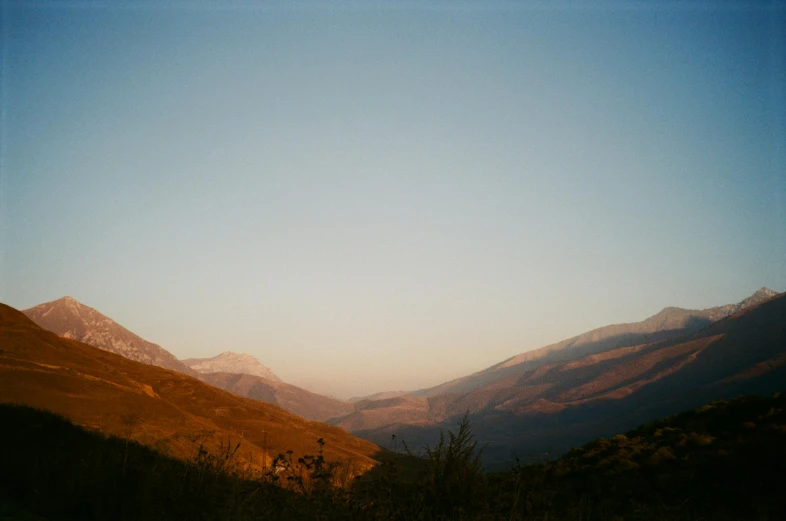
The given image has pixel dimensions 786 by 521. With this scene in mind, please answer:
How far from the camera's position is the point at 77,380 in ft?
182

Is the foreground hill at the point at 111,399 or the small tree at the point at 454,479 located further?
the foreground hill at the point at 111,399

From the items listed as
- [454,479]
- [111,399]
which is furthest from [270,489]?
[111,399]

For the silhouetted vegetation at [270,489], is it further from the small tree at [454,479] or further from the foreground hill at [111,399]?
the foreground hill at [111,399]

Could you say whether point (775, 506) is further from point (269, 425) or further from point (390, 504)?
point (269, 425)

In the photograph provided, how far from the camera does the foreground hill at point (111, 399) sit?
4250 cm

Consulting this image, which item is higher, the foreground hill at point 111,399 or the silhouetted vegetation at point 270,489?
the silhouetted vegetation at point 270,489

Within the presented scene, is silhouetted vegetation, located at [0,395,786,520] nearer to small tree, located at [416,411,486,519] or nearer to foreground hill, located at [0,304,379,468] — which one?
small tree, located at [416,411,486,519]

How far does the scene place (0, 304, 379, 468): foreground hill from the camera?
139ft

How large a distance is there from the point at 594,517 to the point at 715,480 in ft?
25.4

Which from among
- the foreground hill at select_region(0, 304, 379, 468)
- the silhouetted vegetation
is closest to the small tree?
the silhouetted vegetation

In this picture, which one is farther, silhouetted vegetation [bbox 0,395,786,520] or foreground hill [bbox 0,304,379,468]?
foreground hill [bbox 0,304,379,468]

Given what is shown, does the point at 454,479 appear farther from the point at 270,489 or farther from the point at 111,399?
the point at 111,399

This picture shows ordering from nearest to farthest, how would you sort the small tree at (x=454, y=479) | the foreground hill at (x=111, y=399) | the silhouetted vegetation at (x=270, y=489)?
the silhouetted vegetation at (x=270, y=489) < the small tree at (x=454, y=479) < the foreground hill at (x=111, y=399)

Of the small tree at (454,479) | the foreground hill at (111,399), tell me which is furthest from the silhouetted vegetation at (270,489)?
the foreground hill at (111,399)
